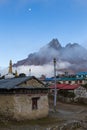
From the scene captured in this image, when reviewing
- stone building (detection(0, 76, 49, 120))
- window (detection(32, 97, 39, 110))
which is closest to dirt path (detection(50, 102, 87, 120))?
stone building (detection(0, 76, 49, 120))

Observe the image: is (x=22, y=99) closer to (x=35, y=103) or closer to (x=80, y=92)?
(x=35, y=103)

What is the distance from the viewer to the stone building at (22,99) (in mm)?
25172

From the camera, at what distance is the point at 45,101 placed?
93.2 ft

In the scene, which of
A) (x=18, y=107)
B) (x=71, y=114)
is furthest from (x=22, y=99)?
(x=71, y=114)

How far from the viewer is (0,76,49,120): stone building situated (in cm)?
2517

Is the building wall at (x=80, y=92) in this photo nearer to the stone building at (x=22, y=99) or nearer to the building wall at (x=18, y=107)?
the stone building at (x=22, y=99)

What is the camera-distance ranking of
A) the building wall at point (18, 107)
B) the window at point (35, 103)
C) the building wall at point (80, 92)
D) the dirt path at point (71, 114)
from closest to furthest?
the building wall at point (18, 107) → the window at point (35, 103) → the dirt path at point (71, 114) → the building wall at point (80, 92)

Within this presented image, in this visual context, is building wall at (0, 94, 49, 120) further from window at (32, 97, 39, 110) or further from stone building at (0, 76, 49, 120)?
window at (32, 97, 39, 110)

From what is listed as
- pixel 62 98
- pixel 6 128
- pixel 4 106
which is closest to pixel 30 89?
pixel 4 106

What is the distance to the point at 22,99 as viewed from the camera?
84.6 feet

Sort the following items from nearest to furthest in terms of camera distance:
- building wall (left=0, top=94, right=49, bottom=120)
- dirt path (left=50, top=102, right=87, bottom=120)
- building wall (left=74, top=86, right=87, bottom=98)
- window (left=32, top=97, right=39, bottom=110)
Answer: building wall (left=0, top=94, right=49, bottom=120) < window (left=32, top=97, right=39, bottom=110) < dirt path (left=50, top=102, right=87, bottom=120) < building wall (left=74, top=86, right=87, bottom=98)

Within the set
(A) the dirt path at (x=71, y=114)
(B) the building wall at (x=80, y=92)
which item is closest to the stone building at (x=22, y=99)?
(A) the dirt path at (x=71, y=114)

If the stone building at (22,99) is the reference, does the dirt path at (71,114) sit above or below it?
below

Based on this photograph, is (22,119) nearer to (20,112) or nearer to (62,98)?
(20,112)
